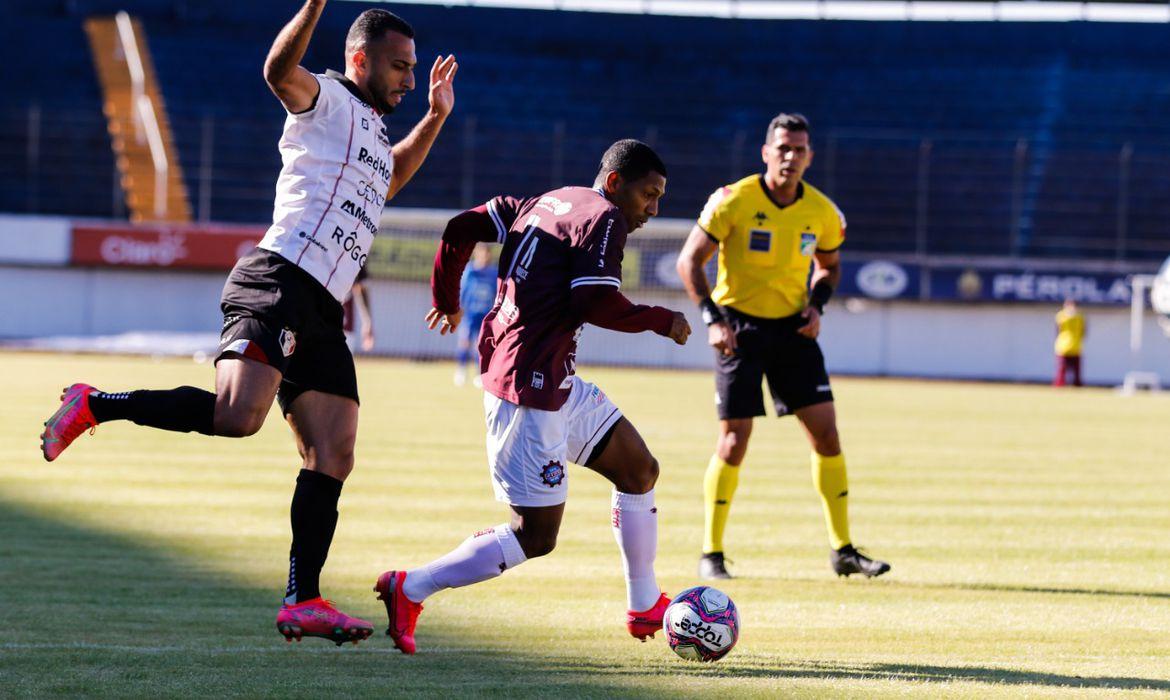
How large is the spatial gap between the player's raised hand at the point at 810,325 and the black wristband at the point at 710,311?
18.3 inches

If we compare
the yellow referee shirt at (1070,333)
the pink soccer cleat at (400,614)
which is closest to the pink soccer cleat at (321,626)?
the pink soccer cleat at (400,614)

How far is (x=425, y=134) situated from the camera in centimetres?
611

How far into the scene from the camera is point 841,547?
7598mm

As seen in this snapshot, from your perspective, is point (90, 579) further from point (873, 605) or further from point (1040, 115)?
point (1040, 115)

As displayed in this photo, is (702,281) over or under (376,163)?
under

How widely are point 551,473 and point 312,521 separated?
90cm

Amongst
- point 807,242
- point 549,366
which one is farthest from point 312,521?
point 807,242

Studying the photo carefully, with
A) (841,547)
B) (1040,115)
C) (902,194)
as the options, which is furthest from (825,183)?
(841,547)

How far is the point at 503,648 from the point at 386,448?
26.2 ft

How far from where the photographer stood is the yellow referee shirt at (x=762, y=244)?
7.91 m

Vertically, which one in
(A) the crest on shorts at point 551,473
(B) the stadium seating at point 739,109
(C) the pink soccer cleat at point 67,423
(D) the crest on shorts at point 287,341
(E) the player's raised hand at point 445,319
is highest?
(B) the stadium seating at point 739,109

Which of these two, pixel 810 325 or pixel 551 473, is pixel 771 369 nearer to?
pixel 810 325

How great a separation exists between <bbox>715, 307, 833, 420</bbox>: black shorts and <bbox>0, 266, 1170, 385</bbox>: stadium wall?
2642 cm

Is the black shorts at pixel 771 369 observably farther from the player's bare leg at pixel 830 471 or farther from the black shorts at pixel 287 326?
the black shorts at pixel 287 326
